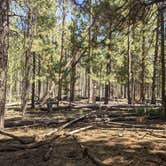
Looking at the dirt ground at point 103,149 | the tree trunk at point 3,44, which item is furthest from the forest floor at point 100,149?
the tree trunk at point 3,44

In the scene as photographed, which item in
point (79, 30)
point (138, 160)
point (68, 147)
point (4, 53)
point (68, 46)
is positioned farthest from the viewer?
point (68, 46)

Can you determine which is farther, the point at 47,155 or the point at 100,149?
the point at 100,149

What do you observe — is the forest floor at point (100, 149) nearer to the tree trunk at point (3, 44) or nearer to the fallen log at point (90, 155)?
the fallen log at point (90, 155)

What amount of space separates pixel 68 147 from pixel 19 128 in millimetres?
3895

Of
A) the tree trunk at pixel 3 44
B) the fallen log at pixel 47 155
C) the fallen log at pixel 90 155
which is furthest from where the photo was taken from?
the tree trunk at pixel 3 44

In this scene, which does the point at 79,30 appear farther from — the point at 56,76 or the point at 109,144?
the point at 109,144

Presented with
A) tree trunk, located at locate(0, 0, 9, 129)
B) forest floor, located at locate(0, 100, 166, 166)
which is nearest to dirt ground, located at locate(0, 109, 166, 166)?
forest floor, located at locate(0, 100, 166, 166)

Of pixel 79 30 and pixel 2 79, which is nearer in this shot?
pixel 2 79

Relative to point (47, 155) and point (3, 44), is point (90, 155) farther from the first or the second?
point (3, 44)

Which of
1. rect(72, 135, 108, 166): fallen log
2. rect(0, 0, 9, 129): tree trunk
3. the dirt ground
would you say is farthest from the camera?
rect(0, 0, 9, 129): tree trunk

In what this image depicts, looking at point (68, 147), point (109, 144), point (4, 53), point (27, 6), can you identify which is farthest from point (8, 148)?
point (27, 6)

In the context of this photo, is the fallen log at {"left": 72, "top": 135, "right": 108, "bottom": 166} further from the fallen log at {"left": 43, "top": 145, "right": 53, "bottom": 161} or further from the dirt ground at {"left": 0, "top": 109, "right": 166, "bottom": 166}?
the fallen log at {"left": 43, "top": 145, "right": 53, "bottom": 161}

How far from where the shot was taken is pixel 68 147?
7359 millimetres

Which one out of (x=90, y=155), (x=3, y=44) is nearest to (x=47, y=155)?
(x=90, y=155)
